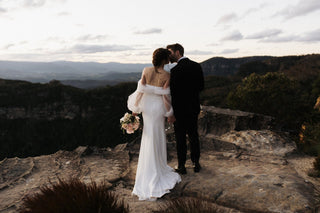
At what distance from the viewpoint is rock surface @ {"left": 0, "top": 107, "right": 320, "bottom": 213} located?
10.4ft

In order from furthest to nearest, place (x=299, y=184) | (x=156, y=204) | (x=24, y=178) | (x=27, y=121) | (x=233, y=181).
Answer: (x=27, y=121)
(x=24, y=178)
(x=233, y=181)
(x=299, y=184)
(x=156, y=204)

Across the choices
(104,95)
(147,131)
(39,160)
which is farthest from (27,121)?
(147,131)

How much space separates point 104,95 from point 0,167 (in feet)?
151

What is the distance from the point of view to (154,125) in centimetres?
384

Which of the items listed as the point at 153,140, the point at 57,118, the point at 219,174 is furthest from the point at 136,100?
the point at 57,118

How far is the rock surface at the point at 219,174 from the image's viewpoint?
10.4 feet

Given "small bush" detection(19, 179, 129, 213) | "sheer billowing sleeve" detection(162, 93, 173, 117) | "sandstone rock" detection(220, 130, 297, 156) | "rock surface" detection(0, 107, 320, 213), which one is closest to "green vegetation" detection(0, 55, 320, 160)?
"sandstone rock" detection(220, 130, 297, 156)

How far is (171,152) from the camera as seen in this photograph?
5520 mm

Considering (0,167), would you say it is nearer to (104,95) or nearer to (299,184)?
(299,184)

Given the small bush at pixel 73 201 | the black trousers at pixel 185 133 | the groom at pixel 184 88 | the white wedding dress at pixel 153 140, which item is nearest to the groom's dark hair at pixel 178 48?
the groom at pixel 184 88

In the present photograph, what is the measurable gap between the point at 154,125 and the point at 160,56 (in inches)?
44.8

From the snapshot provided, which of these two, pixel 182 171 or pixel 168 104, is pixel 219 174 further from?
pixel 168 104

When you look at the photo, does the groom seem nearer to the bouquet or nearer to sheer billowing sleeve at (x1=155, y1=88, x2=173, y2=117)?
sheer billowing sleeve at (x1=155, y1=88, x2=173, y2=117)

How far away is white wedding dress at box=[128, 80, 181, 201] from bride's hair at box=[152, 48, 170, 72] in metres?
0.41
